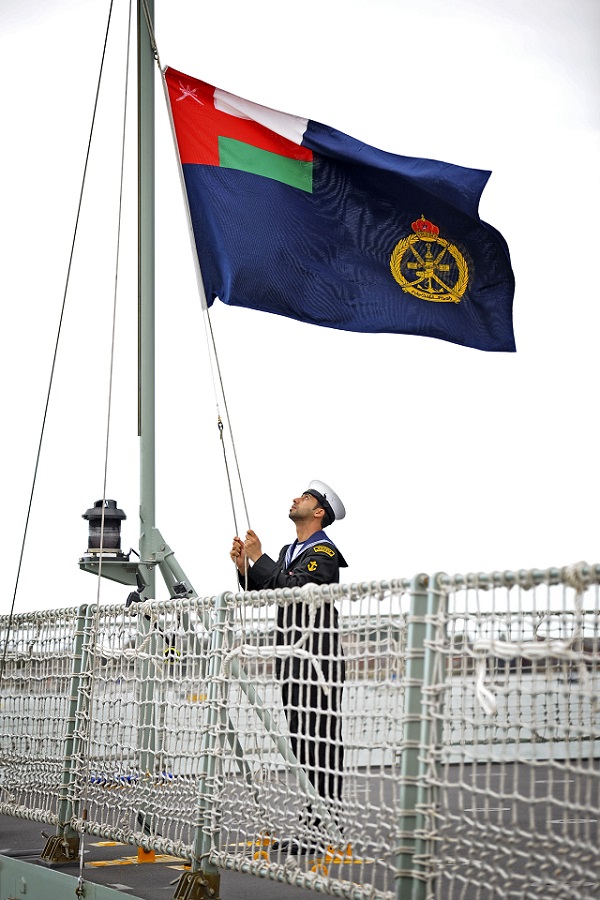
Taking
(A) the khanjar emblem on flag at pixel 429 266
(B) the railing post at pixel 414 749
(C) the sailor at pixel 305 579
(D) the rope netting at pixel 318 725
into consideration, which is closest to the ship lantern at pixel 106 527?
(D) the rope netting at pixel 318 725

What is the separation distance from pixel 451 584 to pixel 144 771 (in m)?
1.96

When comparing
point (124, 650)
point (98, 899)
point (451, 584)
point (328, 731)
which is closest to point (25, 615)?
point (124, 650)

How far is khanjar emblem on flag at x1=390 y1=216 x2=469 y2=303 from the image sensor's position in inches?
285

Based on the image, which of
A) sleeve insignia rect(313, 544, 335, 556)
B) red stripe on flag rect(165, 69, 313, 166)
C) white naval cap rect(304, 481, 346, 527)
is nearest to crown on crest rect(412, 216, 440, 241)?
red stripe on flag rect(165, 69, 313, 166)

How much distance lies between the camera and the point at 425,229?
7449 millimetres

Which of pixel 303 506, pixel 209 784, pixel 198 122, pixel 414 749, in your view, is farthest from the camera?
pixel 198 122

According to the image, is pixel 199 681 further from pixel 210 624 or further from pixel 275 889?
pixel 275 889

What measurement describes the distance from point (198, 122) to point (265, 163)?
1.67 ft

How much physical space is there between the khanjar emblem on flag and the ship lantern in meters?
2.52

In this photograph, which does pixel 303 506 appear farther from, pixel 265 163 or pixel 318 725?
pixel 265 163

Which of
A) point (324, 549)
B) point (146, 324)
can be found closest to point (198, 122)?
point (146, 324)

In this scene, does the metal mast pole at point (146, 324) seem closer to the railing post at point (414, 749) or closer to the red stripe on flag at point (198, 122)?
the red stripe on flag at point (198, 122)

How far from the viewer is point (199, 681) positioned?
13.1ft

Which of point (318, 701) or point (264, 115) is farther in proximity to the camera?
point (264, 115)
